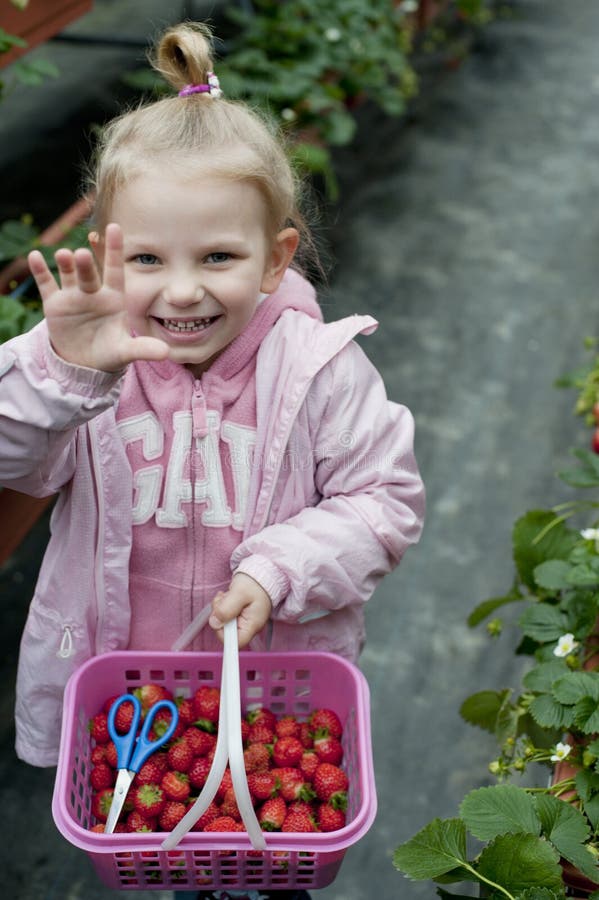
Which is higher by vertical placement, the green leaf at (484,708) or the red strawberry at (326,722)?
the red strawberry at (326,722)

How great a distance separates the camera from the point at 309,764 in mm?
1312

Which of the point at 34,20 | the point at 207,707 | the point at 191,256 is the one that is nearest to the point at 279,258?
the point at 191,256

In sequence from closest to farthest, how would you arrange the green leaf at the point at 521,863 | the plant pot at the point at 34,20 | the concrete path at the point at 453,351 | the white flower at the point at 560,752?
the green leaf at the point at 521,863 → the white flower at the point at 560,752 → the concrete path at the point at 453,351 → the plant pot at the point at 34,20

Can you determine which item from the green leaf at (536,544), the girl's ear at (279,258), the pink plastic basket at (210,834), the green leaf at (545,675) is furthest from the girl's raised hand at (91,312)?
the green leaf at (536,544)

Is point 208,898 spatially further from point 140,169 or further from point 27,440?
point 140,169

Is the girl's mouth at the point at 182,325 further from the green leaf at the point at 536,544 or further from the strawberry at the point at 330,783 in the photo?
the green leaf at the point at 536,544

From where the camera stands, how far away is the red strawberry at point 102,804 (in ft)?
4.18

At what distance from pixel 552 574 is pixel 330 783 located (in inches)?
23.1

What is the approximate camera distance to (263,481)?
4.35 feet

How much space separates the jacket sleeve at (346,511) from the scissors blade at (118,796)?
271 millimetres

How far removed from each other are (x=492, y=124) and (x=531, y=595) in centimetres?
324

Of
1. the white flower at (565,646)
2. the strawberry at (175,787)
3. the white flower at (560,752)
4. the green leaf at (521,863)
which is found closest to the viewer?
the green leaf at (521,863)

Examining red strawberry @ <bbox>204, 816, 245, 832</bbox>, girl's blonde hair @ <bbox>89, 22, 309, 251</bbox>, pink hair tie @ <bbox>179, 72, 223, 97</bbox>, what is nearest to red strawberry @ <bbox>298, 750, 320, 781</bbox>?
red strawberry @ <bbox>204, 816, 245, 832</bbox>

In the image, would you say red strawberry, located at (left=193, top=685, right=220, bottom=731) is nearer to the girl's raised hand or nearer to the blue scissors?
the blue scissors
